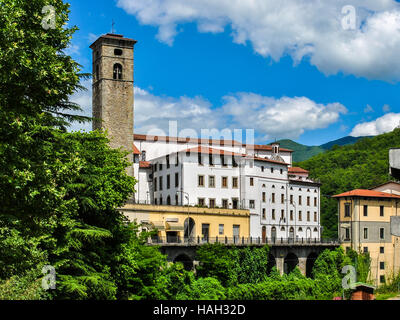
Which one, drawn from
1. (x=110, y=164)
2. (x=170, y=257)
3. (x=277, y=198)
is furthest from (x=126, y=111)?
(x=110, y=164)

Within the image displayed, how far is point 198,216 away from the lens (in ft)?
197

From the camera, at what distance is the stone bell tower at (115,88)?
62281mm

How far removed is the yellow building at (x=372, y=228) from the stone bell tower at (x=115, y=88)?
89.4ft

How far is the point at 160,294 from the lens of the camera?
38.7 meters

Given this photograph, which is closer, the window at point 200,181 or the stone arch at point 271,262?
the stone arch at point 271,262

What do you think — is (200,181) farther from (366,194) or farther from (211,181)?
(366,194)

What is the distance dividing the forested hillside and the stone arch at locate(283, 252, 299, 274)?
24917 millimetres

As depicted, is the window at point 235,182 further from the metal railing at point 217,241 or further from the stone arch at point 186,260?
the stone arch at point 186,260

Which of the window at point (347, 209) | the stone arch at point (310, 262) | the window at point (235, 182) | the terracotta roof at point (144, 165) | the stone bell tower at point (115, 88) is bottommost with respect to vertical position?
the stone arch at point (310, 262)

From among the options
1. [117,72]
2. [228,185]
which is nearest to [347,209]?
[228,185]

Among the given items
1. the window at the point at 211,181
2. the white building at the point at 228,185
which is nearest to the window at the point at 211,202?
the white building at the point at 228,185

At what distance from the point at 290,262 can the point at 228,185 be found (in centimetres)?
1261
